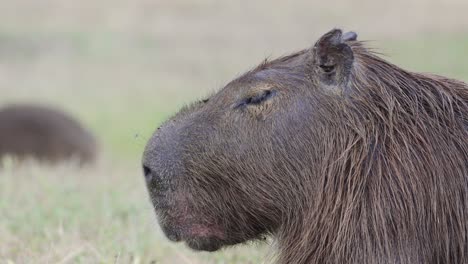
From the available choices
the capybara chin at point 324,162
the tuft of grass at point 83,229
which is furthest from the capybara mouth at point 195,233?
the tuft of grass at point 83,229

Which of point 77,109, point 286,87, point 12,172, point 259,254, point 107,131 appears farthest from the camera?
point 77,109

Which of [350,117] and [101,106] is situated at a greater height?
[350,117]

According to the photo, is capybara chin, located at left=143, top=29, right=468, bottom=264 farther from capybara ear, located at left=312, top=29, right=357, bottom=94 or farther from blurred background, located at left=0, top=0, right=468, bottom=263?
blurred background, located at left=0, top=0, right=468, bottom=263

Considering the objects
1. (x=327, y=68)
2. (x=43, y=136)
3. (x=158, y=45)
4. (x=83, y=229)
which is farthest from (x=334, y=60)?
(x=158, y=45)

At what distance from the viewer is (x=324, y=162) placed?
320 cm

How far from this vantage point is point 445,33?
26594 millimetres

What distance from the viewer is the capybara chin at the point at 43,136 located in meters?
12.9

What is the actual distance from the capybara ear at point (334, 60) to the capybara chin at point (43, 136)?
9689mm

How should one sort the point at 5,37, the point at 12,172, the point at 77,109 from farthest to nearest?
the point at 5,37 → the point at 77,109 → the point at 12,172

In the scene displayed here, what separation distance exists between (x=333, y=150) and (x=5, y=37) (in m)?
24.0

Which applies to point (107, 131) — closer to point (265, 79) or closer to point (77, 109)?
point (77, 109)

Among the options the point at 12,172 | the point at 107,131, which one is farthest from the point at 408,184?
the point at 107,131

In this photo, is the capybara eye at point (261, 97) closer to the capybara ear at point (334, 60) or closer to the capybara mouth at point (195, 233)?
the capybara ear at point (334, 60)

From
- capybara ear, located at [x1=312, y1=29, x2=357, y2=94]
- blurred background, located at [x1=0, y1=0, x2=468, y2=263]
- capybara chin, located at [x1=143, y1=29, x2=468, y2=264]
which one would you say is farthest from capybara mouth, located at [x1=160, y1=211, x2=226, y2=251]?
blurred background, located at [x1=0, y1=0, x2=468, y2=263]
